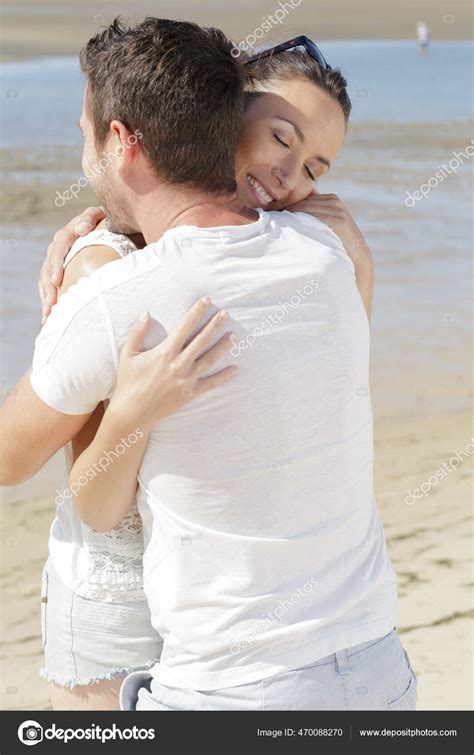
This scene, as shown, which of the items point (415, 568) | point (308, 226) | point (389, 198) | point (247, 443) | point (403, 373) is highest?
point (308, 226)

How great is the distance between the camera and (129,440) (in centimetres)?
184

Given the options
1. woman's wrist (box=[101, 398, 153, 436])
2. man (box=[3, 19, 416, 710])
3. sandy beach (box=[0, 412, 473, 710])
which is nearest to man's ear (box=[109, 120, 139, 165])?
man (box=[3, 19, 416, 710])

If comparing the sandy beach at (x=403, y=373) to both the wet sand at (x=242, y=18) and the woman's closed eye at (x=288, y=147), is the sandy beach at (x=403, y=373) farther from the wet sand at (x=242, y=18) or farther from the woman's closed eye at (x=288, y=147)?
the wet sand at (x=242, y=18)

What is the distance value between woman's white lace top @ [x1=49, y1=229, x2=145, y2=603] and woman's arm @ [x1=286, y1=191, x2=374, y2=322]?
1.33 feet

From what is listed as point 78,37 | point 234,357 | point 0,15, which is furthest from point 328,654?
point 0,15

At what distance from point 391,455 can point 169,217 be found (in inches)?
148

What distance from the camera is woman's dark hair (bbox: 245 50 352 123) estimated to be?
7.89 ft

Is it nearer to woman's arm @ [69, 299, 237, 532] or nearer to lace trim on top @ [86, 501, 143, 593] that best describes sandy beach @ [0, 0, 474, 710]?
woman's arm @ [69, 299, 237, 532]

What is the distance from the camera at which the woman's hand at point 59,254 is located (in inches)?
85.0

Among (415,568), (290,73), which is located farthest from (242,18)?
(290,73)

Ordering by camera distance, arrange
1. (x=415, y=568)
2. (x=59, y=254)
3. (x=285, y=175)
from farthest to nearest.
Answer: (x=415, y=568)
(x=285, y=175)
(x=59, y=254)

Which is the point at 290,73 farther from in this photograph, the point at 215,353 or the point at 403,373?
the point at 403,373

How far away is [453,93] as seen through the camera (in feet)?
52.2

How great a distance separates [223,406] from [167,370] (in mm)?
114
